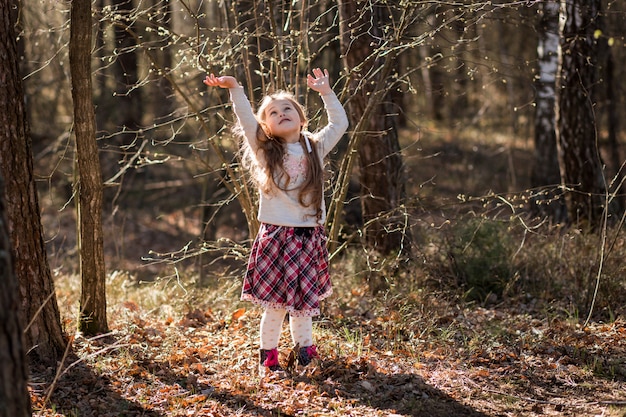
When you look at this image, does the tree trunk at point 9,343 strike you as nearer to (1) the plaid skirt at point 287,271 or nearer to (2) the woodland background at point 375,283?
(2) the woodland background at point 375,283

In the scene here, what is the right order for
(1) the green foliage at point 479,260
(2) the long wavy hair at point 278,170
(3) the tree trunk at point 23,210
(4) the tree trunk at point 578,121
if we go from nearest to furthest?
(3) the tree trunk at point 23,210 < (2) the long wavy hair at point 278,170 < (1) the green foliage at point 479,260 < (4) the tree trunk at point 578,121

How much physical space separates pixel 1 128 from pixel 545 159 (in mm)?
7367

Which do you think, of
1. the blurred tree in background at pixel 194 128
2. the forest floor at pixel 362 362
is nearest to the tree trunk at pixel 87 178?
the forest floor at pixel 362 362

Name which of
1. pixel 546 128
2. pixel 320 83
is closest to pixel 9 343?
pixel 320 83

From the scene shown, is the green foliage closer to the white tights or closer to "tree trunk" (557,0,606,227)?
"tree trunk" (557,0,606,227)

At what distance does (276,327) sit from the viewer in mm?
4645

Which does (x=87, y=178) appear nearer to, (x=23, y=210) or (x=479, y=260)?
(x=23, y=210)

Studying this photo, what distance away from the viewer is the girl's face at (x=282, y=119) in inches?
176

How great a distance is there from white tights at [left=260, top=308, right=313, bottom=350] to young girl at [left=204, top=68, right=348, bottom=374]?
26 millimetres

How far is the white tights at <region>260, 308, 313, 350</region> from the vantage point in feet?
15.2

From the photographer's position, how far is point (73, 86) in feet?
15.9

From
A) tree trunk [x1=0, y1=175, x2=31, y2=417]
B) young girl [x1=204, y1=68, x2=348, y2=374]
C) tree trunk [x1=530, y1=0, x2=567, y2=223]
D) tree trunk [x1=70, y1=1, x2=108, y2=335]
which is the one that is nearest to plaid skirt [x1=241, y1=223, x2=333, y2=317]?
young girl [x1=204, y1=68, x2=348, y2=374]

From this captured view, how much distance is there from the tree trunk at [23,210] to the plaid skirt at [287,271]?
1.20 meters

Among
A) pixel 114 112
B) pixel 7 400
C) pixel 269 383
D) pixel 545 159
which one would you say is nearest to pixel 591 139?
pixel 545 159
